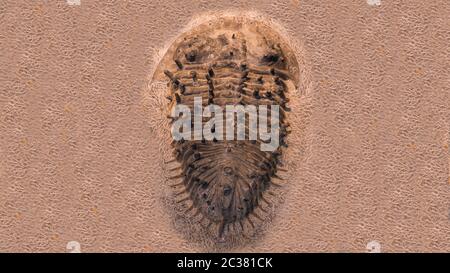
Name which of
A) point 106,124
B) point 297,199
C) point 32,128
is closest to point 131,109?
point 106,124

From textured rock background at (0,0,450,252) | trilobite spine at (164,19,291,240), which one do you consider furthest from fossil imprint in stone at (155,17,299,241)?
textured rock background at (0,0,450,252)

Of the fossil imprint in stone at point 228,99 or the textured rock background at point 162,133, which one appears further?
the textured rock background at point 162,133

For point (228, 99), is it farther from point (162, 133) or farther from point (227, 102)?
point (162, 133)

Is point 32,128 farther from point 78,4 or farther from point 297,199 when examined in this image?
point 297,199

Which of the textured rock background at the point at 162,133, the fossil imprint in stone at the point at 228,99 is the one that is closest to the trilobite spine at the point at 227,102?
the fossil imprint in stone at the point at 228,99

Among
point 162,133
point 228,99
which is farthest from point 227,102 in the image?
point 162,133

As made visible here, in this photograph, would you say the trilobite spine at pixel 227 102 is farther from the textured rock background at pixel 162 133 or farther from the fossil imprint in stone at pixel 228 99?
the textured rock background at pixel 162 133
